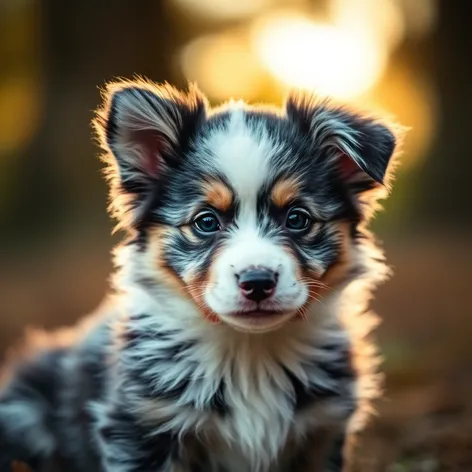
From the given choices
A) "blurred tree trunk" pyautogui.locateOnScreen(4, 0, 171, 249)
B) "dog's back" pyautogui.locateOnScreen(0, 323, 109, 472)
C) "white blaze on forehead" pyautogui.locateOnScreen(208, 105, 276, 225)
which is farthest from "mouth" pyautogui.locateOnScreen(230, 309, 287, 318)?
"blurred tree trunk" pyautogui.locateOnScreen(4, 0, 171, 249)

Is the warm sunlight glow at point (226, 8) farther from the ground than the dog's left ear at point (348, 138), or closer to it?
farther from the ground

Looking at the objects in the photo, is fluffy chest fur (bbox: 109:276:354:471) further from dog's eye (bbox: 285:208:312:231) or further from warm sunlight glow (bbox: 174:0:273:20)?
warm sunlight glow (bbox: 174:0:273:20)

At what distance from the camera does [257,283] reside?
366 cm

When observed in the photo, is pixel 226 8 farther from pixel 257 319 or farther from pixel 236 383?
pixel 257 319

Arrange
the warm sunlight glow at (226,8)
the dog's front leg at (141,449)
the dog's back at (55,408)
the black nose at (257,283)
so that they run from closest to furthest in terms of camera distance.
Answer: the black nose at (257,283), the dog's front leg at (141,449), the dog's back at (55,408), the warm sunlight glow at (226,8)

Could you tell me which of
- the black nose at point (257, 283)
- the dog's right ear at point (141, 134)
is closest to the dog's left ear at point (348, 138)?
the dog's right ear at point (141, 134)

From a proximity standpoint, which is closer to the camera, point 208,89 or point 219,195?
point 219,195

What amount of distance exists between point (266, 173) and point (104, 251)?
9052 mm

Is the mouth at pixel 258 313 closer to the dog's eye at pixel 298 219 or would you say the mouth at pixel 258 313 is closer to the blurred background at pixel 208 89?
the dog's eye at pixel 298 219

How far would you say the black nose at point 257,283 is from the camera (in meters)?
3.65

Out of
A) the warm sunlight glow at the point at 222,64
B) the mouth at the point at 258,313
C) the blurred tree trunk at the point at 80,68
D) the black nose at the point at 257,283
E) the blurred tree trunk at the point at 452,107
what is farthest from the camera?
the blurred tree trunk at the point at 452,107

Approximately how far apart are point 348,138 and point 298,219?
0.42 meters

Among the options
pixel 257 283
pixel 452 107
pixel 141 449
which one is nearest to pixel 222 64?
pixel 452 107

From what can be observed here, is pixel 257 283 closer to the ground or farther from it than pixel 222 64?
closer to the ground
